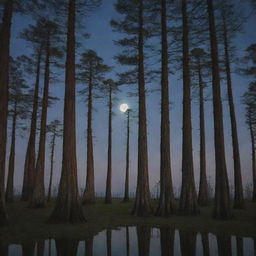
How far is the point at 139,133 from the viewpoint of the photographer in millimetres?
15039

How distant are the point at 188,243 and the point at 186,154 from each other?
7.60 metres

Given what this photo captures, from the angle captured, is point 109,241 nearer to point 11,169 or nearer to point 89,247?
point 89,247

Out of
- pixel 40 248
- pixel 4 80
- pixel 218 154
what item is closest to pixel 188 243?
pixel 40 248

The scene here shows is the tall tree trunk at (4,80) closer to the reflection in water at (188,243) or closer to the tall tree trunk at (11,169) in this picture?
the reflection in water at (188,243)

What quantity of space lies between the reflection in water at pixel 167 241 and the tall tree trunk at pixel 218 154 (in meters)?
3.70

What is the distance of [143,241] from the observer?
7109 millimetres

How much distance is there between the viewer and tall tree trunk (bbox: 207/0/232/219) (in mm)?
11422

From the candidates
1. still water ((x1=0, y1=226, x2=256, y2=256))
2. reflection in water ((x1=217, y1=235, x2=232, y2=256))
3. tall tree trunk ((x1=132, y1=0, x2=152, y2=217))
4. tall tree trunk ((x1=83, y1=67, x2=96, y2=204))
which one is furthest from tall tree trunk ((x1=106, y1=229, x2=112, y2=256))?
tall tree trunk ((x1=83, y1=67, x2=96, y2=204))

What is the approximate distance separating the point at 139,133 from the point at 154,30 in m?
7.27

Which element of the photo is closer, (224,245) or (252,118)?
(224,245)

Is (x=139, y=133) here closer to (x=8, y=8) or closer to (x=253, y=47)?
(x=8, y=8)

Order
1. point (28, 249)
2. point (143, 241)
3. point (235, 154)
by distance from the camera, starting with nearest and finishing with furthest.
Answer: point (28, 249)
point (143, 241)
point (235, 154)

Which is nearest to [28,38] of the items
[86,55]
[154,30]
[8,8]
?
[86,55]

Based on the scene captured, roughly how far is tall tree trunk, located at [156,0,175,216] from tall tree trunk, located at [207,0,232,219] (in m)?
2.57
